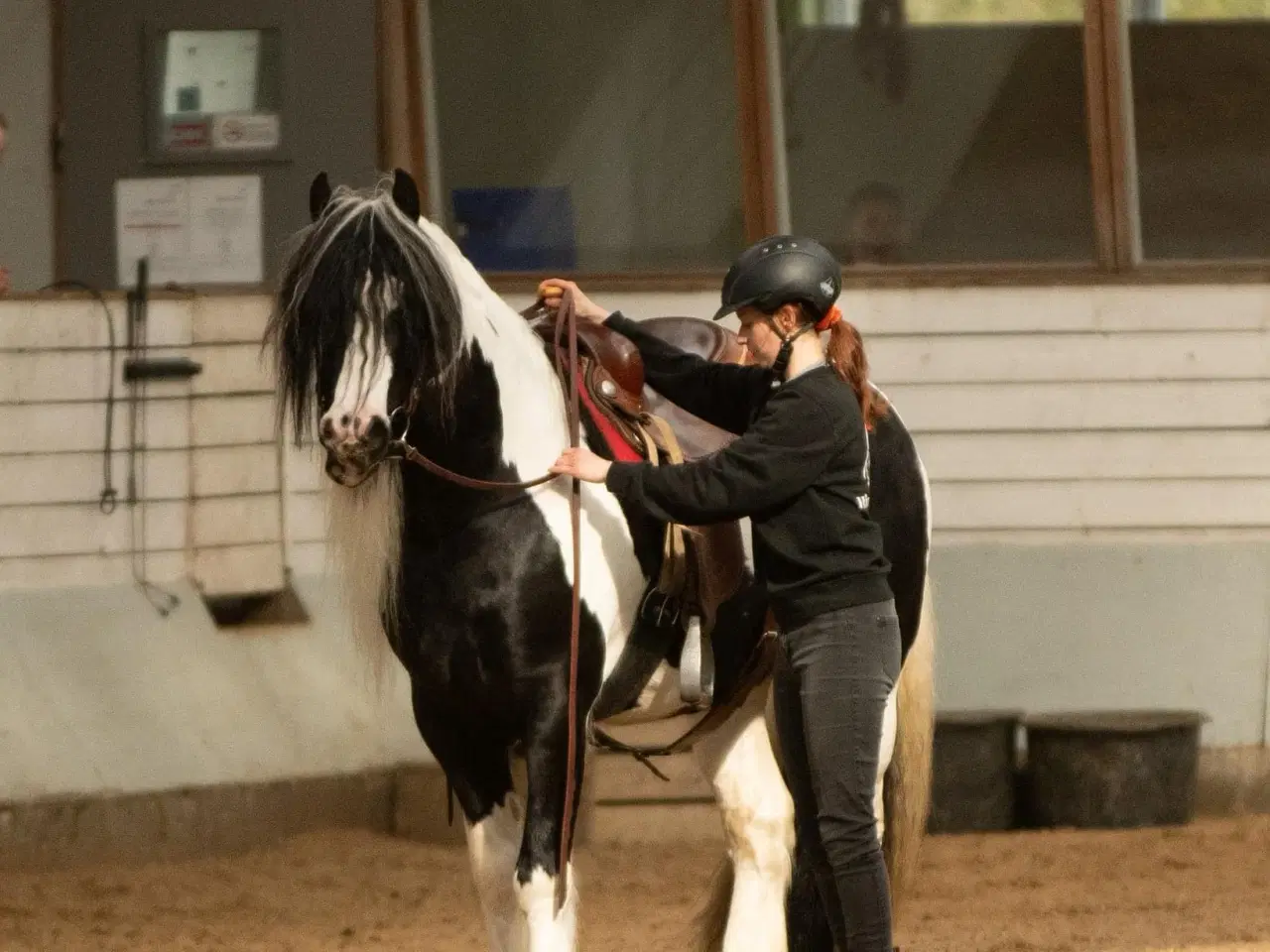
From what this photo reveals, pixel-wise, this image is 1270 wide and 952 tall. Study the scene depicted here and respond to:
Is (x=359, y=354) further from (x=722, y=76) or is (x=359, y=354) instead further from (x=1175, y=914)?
(x=722, y=76)

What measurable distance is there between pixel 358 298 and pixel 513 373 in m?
0.51

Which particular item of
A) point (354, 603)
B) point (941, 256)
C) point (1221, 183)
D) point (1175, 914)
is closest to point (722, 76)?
point (941, 256)

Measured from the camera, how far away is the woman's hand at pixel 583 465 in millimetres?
4219

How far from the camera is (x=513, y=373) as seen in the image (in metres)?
4.57

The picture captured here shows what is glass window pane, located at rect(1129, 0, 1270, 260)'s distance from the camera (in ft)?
27.4

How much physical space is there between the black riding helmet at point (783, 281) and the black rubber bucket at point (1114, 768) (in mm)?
4032

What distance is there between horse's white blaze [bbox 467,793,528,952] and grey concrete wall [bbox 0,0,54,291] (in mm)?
3799

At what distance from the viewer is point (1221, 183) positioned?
8.41m

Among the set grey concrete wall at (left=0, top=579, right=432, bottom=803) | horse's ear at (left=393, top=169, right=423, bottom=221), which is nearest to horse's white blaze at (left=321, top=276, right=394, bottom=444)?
horse's ear at (left=393, top=169, right=423, bottom=221)

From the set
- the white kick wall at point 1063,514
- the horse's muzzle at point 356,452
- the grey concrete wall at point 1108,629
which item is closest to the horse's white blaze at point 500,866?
the horse's muzzle at point 356,452

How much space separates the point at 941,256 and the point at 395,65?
2.13 meters

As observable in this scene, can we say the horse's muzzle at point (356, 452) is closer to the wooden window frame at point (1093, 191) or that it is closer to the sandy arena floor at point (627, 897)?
the sandy arena floor at point (627, 897)

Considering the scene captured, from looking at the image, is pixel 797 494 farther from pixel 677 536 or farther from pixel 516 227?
pixel 516 227

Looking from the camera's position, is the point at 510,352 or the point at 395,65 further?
the point at 395,65
